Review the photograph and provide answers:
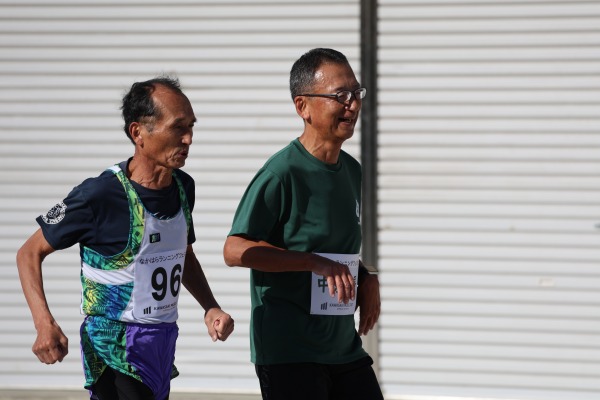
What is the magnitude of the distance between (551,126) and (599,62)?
1.56 feet

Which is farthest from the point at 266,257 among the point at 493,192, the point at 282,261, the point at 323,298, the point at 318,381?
the point at 493,192

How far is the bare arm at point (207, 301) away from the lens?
4.17m

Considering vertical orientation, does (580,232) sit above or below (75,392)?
above

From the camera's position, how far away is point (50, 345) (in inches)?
148

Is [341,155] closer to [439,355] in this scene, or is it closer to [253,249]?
[253,249]

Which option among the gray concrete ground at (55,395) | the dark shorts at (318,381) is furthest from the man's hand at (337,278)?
the gray concrete ground at (55,395)

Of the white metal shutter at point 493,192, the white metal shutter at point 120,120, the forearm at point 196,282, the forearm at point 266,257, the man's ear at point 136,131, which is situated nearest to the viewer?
the forearm at point 266,257

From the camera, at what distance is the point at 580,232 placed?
23.1ft

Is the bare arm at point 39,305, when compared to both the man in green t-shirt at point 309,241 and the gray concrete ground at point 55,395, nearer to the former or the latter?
the man in green t-shirt at point 309,241

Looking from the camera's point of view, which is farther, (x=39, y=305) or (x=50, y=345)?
(x=39, y=305)

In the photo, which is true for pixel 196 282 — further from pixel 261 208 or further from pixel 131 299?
pixel 261 208

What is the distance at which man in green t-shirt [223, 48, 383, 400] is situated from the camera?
13.4ft

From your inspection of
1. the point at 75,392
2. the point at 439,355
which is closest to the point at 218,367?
the point at 75,392

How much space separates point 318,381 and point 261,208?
0.66 meters
